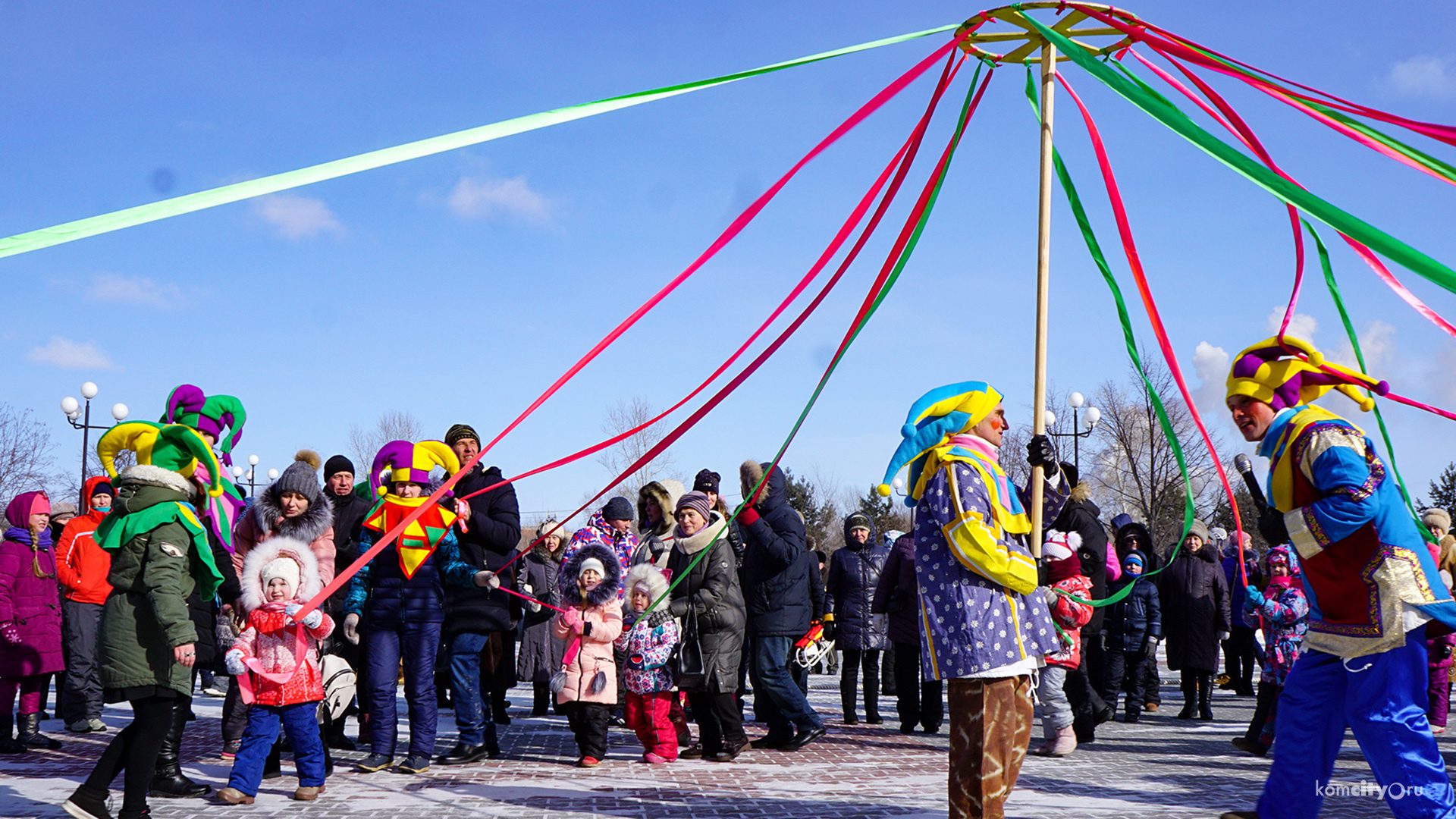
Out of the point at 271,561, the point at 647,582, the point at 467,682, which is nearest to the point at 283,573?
the point at 271,561

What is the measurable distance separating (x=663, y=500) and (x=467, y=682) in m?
2.03

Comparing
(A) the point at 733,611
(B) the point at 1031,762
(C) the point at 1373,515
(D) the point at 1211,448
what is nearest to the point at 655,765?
(A) the point at 733,611

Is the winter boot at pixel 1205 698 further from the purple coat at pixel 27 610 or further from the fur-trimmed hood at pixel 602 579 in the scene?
the purple coat at pixel 27 610

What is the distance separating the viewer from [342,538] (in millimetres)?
7793

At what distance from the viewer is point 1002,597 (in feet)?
14.3

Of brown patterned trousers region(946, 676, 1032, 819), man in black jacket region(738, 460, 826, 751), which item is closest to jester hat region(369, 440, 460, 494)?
man in black jacket region(738, 460, 826, 751)

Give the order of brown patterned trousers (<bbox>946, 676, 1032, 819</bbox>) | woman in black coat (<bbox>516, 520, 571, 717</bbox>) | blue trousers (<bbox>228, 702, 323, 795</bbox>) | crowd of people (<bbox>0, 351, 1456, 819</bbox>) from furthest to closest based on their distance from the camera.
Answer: woman in black coat (<bbox>516, 520, 571, 717</bbox>) < blue trousers (<bbox>228, 702, 323, 795</bbox>) < crowd of people (<bbox>0, 351, 1456, 819</bbox>) < brown patterned trousers (<bbox>946, 676, 1032, 819</bbox>)

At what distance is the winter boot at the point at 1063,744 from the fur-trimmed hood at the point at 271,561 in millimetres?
5136

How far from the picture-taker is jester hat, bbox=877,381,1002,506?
4523 mm

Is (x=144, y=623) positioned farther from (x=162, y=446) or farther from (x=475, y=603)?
(x=475, y=603)

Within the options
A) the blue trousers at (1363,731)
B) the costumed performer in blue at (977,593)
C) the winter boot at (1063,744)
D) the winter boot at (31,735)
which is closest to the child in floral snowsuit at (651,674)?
the winter boot at (1063,744)

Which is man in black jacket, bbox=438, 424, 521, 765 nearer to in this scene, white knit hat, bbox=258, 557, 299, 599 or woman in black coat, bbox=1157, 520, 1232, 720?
white knit hat, bbox=258, 557, 299, 599

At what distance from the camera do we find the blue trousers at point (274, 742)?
5.90 metres

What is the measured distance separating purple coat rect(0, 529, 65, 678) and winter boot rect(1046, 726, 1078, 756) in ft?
24.6
